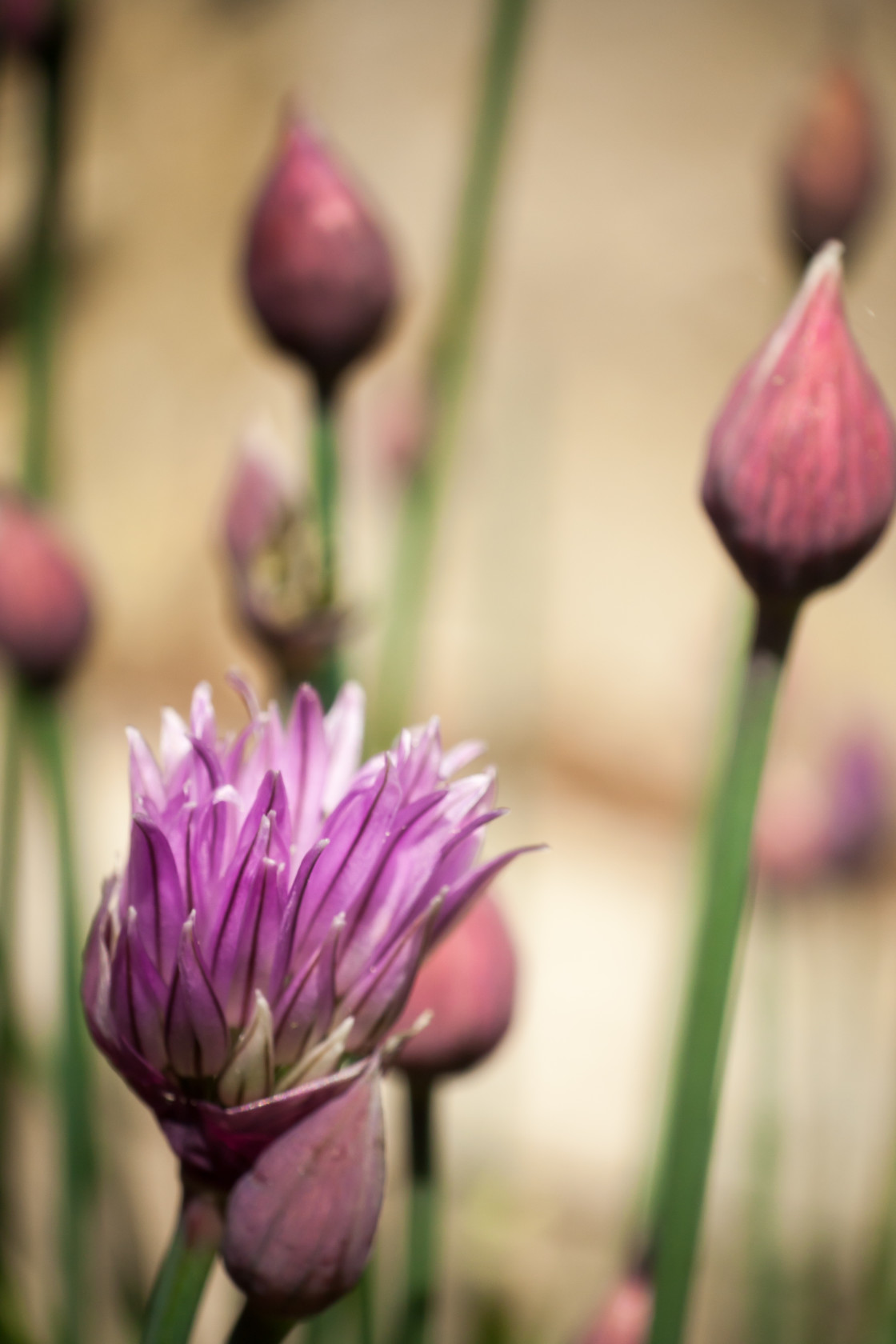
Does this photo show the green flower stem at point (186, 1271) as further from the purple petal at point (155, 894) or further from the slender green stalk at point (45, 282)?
the slender green stalk at point (45, 282)

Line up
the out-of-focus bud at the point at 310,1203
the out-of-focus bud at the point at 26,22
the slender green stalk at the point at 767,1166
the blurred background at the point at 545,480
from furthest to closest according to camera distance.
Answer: the blurred background at the point at 545,480, the slender green stalk at the point at 767,1166, the out-of-focus bud at the point at 26,22, the out-of-focus bud at the point at 310,1203

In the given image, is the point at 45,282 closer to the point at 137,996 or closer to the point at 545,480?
the point at 137,996

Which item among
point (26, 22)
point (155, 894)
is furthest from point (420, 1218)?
point (26, 22)

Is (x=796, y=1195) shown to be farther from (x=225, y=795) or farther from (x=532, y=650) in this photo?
(x=225, y=795)

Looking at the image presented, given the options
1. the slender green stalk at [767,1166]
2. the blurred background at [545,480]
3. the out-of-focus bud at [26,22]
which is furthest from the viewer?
the blurred background at [545,480]

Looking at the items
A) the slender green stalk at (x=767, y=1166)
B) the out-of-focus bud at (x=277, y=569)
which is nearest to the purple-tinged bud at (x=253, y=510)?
the out-of-focus bud at (x=277, y=569)

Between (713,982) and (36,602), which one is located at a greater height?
(36,602)

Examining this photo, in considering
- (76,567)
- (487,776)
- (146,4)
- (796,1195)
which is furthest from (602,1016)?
(146,4)
